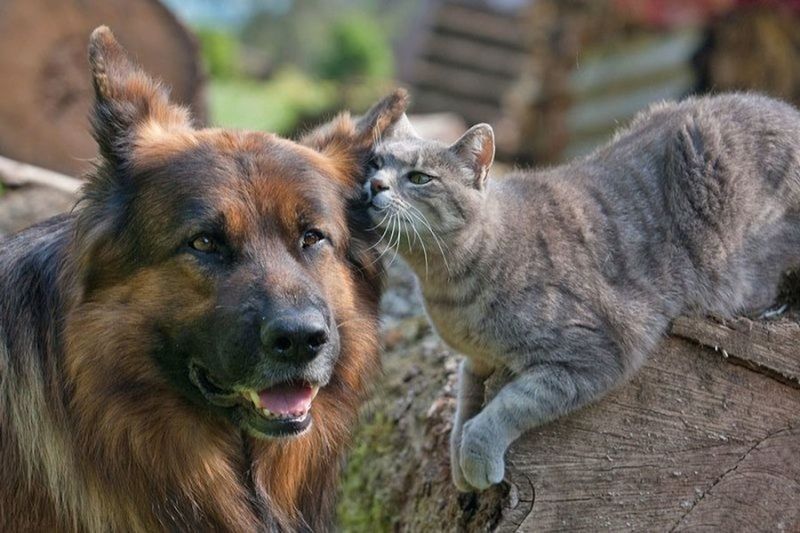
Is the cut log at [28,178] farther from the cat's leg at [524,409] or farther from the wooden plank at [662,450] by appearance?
the wooden plank at [662,450]

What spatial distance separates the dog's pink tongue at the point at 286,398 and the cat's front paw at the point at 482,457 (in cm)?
72

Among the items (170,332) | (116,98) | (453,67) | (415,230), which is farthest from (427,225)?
(453,67)

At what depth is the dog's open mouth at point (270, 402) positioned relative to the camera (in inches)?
153

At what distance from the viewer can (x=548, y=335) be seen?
441 cm

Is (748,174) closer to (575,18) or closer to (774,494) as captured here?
(774,494)

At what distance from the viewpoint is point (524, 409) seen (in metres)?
4.27

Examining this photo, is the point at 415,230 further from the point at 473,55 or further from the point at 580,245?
the point at 473,55

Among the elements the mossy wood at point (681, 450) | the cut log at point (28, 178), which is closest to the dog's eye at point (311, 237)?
the mossy wood at point (681, 450)

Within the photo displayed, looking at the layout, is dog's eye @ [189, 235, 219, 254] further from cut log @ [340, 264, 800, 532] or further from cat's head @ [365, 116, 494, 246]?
cut log @ [340, 264, 800, 532]

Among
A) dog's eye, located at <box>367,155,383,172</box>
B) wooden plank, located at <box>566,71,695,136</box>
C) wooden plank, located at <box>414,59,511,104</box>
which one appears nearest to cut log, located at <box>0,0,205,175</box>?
dog's eye, located at <box>367,155,383,172</box>

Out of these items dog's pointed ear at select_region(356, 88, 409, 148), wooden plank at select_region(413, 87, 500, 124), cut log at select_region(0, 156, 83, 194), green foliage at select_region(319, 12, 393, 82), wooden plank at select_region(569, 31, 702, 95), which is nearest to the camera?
dog's pointed ear at select_region(356, 88, 409, 148)

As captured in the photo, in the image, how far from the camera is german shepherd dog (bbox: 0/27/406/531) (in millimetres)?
3848

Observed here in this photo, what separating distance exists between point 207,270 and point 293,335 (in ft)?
1.44

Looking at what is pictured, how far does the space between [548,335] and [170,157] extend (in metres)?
1.61
